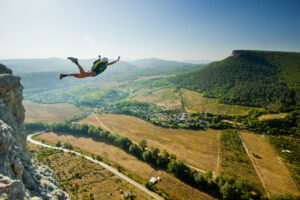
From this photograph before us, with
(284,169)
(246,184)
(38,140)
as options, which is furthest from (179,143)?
(38,140)

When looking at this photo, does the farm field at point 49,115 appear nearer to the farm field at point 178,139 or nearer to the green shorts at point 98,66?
the farm field at point 178,139

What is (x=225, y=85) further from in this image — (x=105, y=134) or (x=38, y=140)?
(x=38, y=140)

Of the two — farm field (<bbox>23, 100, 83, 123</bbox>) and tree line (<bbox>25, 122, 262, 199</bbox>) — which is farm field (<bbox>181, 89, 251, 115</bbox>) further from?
farm field (<bbox>23, 100, 83, 123</bbox>)

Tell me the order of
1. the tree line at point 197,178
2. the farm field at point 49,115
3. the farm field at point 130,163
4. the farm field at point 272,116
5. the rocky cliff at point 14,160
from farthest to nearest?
the farm field at point 49,115, the farm field at point 272,116, the farm field at point 130,163, the tree line at point 197,178, the rocky cliff at point 14,160

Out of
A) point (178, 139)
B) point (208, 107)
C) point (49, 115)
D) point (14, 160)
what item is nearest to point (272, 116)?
point (208, 107)

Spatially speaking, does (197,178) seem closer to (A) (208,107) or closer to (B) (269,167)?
(B) (269,167)

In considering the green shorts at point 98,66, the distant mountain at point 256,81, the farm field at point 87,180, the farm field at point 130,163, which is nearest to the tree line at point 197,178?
the farm field at point 130,163

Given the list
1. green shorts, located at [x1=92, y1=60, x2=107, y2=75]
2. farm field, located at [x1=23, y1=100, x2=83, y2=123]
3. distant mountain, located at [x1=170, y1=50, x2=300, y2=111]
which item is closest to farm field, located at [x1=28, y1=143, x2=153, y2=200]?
green shorts, located at [x1=92, y1=60, x2=107, y2=75]

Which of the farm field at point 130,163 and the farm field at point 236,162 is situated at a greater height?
the farm field at point 236,162
